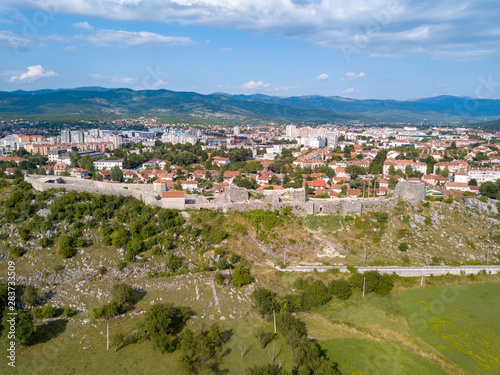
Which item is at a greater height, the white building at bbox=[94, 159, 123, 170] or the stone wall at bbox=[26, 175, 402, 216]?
the stone wall at bbox=[26, 175, 402, 216]

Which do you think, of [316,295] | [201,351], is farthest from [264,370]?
[316,295]

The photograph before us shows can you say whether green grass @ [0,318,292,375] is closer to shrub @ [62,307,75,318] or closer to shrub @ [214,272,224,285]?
shrub @ [62,307,75,318]

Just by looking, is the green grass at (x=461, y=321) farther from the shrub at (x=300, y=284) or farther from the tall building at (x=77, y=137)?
the tall building at (x=77, y=137)

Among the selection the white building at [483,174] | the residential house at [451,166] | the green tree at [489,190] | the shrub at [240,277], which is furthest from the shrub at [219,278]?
the residential house at [451,166]

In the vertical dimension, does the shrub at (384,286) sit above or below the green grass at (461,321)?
above

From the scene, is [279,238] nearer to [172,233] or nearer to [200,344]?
[172,233]

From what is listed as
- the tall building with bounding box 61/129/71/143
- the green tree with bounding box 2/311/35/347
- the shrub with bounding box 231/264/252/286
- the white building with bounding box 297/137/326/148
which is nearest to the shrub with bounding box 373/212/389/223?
the shrub with bounding box 231/264/252/286
